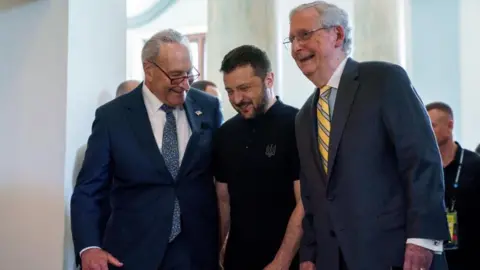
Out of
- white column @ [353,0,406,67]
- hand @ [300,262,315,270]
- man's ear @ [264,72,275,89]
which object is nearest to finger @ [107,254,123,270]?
hand @ [300,262,315,270]

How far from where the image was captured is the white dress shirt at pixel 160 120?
2.12 metres

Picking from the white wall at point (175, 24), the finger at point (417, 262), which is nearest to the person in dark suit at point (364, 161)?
the finger at point (417, 262)

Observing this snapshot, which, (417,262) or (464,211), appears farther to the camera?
(464,211)

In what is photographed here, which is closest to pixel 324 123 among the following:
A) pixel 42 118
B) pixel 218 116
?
pixel 218 116

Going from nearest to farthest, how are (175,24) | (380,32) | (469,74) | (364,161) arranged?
(364,161)
(380,32)
(469,74)
(175,24)

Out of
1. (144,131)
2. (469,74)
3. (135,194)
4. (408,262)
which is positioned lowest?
(408,262)

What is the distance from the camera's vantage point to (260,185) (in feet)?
6.90

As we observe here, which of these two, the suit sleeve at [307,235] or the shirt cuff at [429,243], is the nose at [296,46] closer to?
the suit sleeve at [307,235]

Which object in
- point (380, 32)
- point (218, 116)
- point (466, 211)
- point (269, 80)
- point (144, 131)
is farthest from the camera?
point (380, 32)

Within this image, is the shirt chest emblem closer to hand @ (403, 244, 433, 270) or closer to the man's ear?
the man's ear

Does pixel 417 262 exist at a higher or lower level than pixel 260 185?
lower

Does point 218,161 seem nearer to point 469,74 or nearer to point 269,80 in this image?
point 269,80

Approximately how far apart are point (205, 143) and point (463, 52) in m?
3.74

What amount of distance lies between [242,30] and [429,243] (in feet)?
11.7
